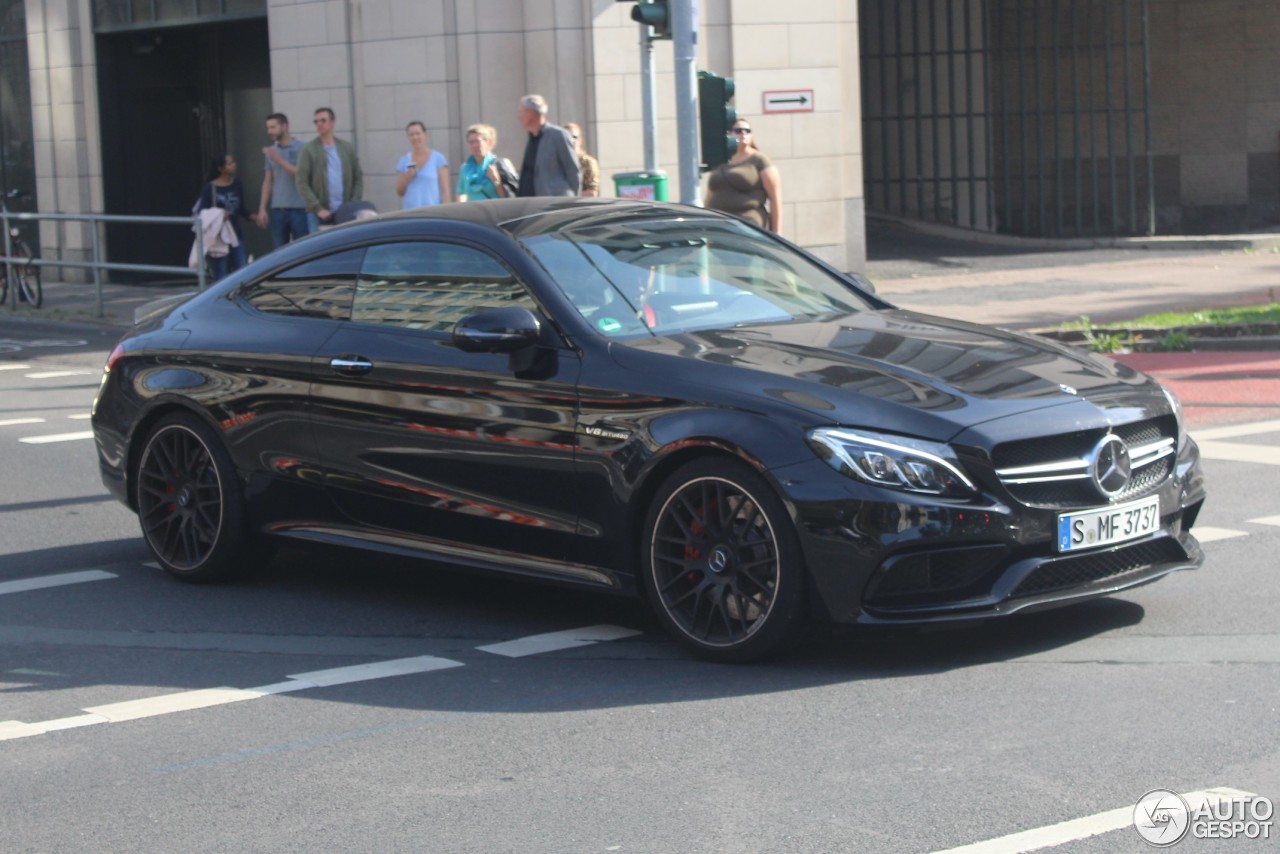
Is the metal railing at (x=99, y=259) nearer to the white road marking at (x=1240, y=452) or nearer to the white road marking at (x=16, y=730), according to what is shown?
the white road marking at (x=1240, y=452)

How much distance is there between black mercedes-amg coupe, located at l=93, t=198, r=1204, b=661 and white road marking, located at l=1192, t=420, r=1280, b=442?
415 centimetres

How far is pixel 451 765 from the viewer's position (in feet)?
17.5

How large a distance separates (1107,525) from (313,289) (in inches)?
134

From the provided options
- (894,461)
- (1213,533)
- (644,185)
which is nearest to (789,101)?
(644,185)

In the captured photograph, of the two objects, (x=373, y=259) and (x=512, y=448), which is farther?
(x=373, y=259)

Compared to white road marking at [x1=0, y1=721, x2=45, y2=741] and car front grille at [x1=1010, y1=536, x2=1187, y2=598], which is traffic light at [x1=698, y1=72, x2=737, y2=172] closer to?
car front grille at [x1=1010, y1=536, x2=1187, y2=598]

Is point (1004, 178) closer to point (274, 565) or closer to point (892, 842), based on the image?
point (274, 565)

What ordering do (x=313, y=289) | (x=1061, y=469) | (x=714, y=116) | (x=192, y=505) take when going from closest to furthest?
(x=1061, y=469) → (x=313, y=289) → (x=192, y=505) → (x=714, y=116)

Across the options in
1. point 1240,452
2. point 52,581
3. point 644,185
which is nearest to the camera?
point 52,581

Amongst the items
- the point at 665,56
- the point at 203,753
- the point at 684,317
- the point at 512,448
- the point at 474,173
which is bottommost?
the point at 203,753

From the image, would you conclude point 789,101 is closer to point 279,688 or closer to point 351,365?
point 351,365

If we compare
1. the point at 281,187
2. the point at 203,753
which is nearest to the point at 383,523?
the point at 203,753

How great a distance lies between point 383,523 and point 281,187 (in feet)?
40.9

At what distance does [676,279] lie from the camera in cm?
710
